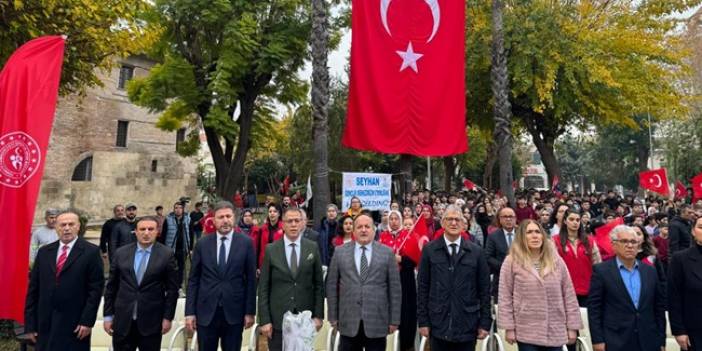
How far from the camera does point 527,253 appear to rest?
3969mm

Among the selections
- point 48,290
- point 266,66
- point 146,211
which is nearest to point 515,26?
point 266,66

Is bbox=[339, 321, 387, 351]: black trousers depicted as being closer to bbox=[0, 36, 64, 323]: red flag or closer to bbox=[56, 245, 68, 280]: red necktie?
bbox=[56, 245, 68, 280]: red necktie

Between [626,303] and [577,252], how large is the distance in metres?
1.32

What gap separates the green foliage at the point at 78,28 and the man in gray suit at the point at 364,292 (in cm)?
595

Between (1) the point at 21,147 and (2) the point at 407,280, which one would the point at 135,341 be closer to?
(1) the point at 21,147

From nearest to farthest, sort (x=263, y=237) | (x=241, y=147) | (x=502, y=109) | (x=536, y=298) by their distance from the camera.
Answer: (x=536, y=298), (x=263, y=237), (x=502, y=109), (x=241, y=147)

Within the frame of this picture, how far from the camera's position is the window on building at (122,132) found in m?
24.9

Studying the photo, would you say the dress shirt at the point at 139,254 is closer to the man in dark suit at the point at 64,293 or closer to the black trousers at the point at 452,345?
the man in dark suit at the point at 64,293

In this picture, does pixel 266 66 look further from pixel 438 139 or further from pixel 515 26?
pixel 438 139

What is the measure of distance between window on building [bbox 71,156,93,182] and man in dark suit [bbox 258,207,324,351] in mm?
22605

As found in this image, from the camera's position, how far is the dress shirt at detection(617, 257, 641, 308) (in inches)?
153

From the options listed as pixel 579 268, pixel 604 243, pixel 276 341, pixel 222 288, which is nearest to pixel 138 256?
pixel 222 288

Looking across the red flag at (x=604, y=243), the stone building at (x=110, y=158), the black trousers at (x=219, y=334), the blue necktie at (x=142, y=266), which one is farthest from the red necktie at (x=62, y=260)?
the stone building at (x=110, y=158)

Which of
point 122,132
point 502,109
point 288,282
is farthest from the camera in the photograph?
point 122,132
